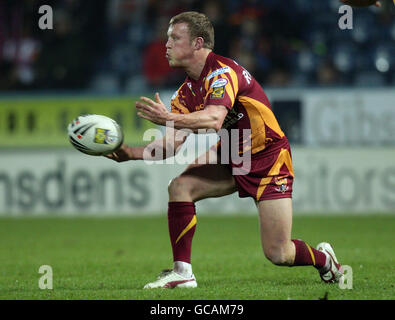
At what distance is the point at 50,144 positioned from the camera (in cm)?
1341

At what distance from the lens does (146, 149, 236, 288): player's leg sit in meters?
6.14

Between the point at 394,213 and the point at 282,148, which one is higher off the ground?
the point at 282,148

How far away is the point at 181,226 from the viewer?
247 inches

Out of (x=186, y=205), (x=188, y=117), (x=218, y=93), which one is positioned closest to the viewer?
(x=188, y=117)

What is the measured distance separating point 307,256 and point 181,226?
3.41ft

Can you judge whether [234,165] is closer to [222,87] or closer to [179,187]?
[179,187]

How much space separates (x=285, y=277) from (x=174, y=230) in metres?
A: 1.15

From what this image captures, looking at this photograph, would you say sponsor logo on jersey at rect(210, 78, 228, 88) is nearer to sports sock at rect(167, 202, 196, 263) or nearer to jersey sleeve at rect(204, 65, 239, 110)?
jersey sleeve at rect(204, 65, 239, 110)

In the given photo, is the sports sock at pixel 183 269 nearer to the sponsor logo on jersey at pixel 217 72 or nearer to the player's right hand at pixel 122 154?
the player's right hand at pixel 122 154

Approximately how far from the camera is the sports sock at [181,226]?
6.23m

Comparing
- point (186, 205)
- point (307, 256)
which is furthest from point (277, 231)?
point (186, 205)

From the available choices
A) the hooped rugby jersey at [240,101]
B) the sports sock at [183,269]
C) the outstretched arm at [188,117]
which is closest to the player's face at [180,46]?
the hooped rugby jersey at [240,101]

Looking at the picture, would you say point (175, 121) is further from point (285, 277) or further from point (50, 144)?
point (50, 144)
